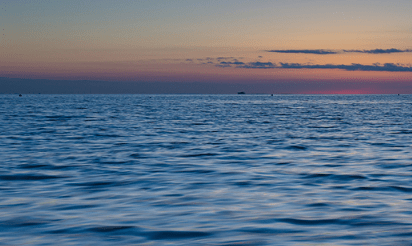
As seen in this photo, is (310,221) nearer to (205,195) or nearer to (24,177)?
(205,195)

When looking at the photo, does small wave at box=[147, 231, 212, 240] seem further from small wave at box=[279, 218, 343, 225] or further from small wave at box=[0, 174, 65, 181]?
small wave at box=[0, 174, 65, 181]

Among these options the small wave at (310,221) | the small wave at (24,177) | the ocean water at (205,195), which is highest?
the small wave at (310,221)

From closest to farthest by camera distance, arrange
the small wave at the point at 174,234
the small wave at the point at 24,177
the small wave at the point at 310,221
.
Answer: the small wave at the point at 174,234
the small wave at the point at 310,221
the small wave at the point at 24,177

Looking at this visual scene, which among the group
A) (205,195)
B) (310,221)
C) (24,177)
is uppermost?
(310,221)

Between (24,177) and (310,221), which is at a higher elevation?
(310,221)

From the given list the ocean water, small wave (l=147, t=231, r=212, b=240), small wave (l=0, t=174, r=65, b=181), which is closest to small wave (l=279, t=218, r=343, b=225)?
the ocean water

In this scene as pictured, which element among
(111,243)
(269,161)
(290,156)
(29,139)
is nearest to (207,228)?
(111,243)

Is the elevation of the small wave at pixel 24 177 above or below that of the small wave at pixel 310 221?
below

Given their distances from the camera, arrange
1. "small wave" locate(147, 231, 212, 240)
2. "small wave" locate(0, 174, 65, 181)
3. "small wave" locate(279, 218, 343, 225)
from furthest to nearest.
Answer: "small wave" locate(0, 174, 65, 181)
"small wave" locate(279, 218, 343, 225)
"small wave" locate(147, 231, 212, 240)

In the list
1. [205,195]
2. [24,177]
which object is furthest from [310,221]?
[24,177]

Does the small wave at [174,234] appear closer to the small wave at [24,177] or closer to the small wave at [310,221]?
the small wave at [310,221]

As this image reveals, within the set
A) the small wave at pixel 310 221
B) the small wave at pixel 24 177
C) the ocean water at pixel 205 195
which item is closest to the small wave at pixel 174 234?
the ocean water at pixel 205 195

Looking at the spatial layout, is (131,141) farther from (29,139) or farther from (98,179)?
(98,179)

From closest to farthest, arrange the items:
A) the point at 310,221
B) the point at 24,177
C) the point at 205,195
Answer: the point at 310,221, the point at 205,195, the point at 24,177
